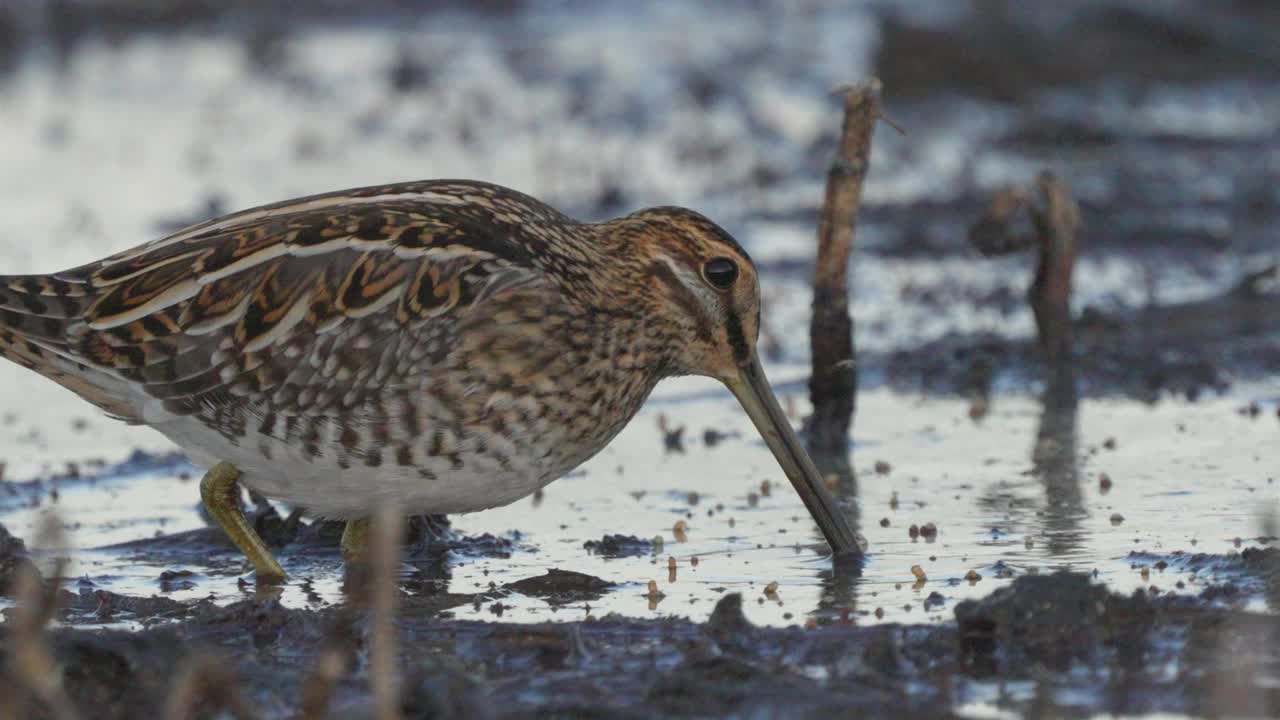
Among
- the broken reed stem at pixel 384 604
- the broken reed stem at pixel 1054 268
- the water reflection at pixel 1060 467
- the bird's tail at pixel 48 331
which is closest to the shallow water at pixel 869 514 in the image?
the water reflection at pixel 1060 467

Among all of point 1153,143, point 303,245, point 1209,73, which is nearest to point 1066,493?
point 303,245

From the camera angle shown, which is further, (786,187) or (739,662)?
(786,187)

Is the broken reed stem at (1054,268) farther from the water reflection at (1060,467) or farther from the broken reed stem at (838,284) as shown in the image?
the broken reed stem at (838,284)

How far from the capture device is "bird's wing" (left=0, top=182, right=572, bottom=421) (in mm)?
6703

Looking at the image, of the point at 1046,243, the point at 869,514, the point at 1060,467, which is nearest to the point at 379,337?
the point at 869,514

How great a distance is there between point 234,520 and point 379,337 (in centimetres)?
98

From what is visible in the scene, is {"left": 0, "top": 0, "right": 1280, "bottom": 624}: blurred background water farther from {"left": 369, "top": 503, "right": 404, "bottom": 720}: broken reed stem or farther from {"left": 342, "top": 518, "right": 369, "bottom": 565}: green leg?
{"left": 369, "top": 503, "right": 404, "bottom": 720}: broken reed stem

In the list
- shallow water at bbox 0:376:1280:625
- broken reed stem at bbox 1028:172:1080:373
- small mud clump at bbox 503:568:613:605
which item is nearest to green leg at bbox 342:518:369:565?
shallow water at bbox 0:376:1280:625

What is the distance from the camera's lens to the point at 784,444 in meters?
7.44

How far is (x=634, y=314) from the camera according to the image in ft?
23.4

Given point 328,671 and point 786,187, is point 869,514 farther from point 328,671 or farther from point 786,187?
point 786,187

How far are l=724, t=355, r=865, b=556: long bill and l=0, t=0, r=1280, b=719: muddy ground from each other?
18 cm

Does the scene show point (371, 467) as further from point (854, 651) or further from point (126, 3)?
point (126, 3)

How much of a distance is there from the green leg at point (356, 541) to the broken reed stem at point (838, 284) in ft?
7.79
